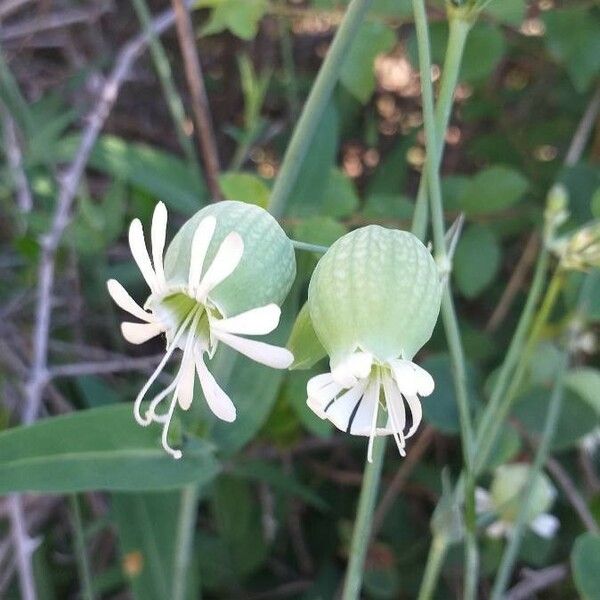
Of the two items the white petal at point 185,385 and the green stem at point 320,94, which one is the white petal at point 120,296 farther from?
the green stem at point 320,94

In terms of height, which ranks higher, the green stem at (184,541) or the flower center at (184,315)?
the flower center at (184,315)

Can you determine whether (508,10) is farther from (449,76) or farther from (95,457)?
(95,457)

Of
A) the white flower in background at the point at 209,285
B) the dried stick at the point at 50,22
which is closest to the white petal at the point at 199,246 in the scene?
the white flower in background at the point at 209,285

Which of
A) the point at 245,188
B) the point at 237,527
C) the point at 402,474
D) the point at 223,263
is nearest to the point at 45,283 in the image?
the point at 245,188

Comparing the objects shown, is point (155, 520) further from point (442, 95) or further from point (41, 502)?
point (442, 95)

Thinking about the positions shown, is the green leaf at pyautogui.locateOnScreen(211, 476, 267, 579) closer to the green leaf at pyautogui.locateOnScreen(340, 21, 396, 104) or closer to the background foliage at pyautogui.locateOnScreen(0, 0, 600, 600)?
the background foliage at pyautogui.locateOnScreen(0, 0, 600, 600)

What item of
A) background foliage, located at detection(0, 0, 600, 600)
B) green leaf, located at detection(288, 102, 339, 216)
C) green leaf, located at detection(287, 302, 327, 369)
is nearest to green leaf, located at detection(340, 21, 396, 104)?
background foliage, located at detection(0, 0, 600, 600)

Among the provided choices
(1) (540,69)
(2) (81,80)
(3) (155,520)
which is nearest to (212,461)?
(3) (155,520)
